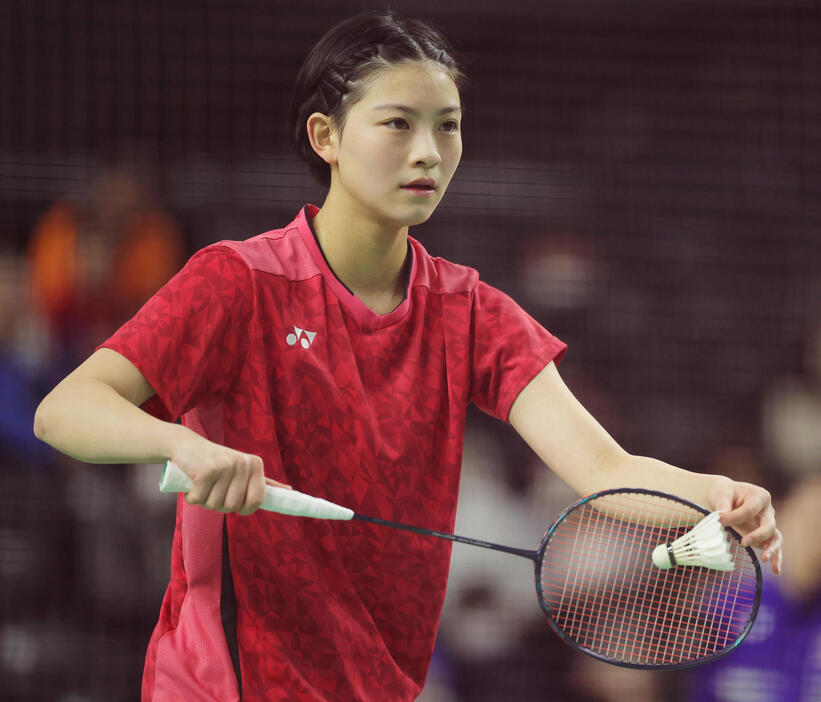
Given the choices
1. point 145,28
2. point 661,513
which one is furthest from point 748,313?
point 145,28

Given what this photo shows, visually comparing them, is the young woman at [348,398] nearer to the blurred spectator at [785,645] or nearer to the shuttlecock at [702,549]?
the shuttlecock at [702,549]

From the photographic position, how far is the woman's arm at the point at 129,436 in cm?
111

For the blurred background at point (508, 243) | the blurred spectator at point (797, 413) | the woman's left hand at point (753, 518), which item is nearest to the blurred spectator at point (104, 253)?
the blurred background at point (508, 243)

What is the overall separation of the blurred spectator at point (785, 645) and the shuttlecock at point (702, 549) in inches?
49.0

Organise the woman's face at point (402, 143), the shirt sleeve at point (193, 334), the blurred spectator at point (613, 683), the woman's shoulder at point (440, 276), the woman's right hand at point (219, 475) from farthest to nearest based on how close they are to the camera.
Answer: the blurred spectator at point (613, 683)
the woman's shoulder at point (440, 276)
the woman's face at point (402, 143)
the shirt sleeve at point (193, 334)
the woman's right hand at point (219, 475)

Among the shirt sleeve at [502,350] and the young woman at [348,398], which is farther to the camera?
the shirt sleeve at [502,350]

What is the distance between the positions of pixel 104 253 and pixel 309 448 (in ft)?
4.70

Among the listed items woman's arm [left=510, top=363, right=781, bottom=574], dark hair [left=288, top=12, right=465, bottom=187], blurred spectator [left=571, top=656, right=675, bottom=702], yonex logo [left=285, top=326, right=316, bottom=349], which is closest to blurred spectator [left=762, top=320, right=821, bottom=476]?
blurred spectator [left=571, top=656, right=675, bottom=702]

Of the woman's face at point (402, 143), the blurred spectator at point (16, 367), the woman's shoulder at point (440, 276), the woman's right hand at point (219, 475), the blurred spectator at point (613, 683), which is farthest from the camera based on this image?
the blurred spectator at point (613, 683)

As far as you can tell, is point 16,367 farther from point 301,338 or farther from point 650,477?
point 650,477

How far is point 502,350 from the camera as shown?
146cm

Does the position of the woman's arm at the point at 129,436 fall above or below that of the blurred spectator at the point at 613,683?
above

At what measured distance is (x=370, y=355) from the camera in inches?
55.4

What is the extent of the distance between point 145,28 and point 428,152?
1497 mm
